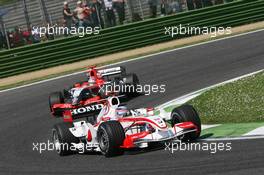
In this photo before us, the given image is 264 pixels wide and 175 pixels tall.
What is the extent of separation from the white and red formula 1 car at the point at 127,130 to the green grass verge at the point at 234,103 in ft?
4.77

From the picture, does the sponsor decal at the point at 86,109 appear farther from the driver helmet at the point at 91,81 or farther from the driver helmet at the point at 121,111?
the driver helmet at the point at 121,111

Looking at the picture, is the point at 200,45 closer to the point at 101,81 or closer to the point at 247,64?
the point at 247,64

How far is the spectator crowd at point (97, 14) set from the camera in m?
27.9

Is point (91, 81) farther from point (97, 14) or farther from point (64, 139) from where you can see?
point (97, 14)

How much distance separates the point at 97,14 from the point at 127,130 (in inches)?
670

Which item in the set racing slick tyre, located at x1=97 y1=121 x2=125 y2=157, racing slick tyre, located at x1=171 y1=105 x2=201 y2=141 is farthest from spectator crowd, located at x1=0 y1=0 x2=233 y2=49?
racing slick tyre, located at x1=97 y1=121 x2=125 y2=157

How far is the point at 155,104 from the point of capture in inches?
674

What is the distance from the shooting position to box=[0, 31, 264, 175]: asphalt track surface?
9953mm

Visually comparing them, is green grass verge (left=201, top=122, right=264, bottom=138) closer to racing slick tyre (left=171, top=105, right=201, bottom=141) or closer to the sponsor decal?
racing slick tyre (left=171, top=105, right=201, bottom=141)

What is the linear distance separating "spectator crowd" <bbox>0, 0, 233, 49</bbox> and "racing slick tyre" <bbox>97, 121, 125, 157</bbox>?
16578mm

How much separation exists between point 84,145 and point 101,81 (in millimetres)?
5585

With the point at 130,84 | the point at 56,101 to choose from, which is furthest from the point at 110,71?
the point at 56,101

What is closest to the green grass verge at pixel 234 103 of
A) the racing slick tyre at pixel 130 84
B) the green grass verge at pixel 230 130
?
the green grass verge at pixel 230 130

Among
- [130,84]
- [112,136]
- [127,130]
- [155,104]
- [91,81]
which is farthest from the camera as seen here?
[130,84]
